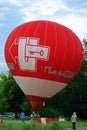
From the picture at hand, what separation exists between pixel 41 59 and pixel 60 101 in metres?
34.4

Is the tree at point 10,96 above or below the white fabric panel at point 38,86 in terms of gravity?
below

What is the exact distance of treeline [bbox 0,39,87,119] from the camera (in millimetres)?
62250

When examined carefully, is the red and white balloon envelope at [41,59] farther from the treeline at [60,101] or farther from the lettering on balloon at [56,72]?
the treeline at [60,101]

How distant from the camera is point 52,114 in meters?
59.0

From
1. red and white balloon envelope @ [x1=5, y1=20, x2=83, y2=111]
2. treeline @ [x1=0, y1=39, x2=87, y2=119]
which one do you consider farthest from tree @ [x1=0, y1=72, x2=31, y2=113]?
red and white balloon envelope @ [x1=5, y1=20, x2=83, y2=111]

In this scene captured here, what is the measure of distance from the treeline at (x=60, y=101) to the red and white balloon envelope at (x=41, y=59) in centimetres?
2825

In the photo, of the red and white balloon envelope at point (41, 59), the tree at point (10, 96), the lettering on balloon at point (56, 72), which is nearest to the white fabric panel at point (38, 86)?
the red and white balloon envelope at point (41, 59)

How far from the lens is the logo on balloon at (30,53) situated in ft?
97.7

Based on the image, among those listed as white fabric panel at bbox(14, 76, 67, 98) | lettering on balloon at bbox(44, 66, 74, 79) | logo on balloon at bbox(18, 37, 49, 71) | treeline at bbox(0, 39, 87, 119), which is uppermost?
logo on balloon at bbox(18, 37, 49, 71)

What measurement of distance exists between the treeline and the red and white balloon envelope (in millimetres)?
28250

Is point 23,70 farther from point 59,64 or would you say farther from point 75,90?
point 75,90

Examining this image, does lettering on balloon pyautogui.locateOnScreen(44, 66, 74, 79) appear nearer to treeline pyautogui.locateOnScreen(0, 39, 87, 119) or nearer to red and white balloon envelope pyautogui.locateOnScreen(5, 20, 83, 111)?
red and white balloon envelope pyautogui.locateOnScreen(5, 20, 83, 111)

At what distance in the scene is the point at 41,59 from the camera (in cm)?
2975

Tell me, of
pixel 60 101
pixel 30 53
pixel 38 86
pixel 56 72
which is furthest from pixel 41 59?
pixel 60 101
